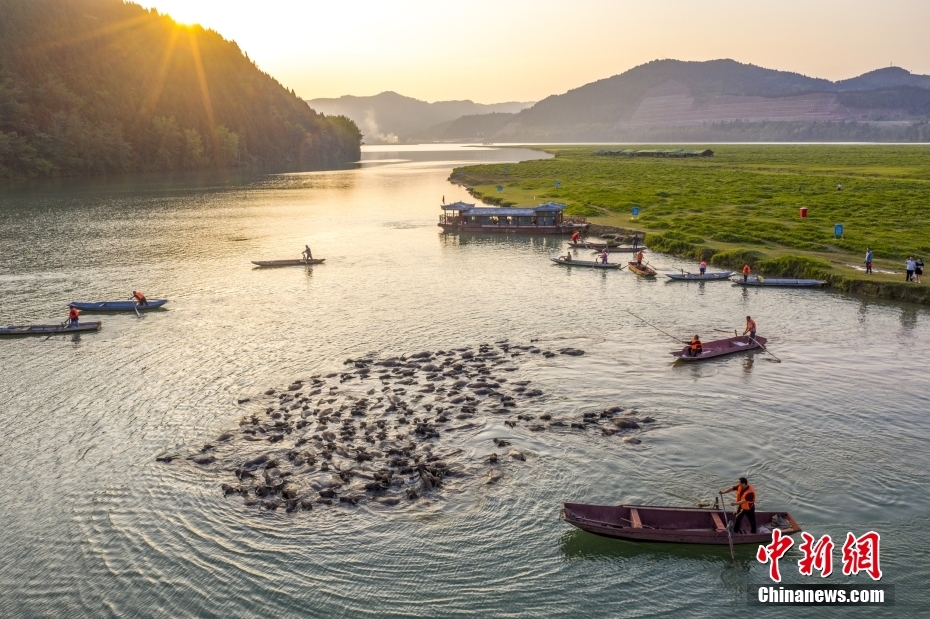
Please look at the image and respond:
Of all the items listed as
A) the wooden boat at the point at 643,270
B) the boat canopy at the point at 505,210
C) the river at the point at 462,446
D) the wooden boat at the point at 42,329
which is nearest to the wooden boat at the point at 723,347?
the river at the point at 462,446

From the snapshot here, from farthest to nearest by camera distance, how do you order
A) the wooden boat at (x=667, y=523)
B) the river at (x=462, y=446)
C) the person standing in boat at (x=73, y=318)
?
the person standing in boat at (x=73, y=318) → the wooden boat at (x=667, y=523) → the river at (x=462, y=446)

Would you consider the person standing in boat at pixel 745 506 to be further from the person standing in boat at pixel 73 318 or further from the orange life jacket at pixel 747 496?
the person standing in boat at pixel 73 318

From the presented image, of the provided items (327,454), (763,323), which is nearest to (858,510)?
(327,454)

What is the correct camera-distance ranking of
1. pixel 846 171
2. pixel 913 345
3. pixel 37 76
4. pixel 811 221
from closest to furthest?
pixel 913 345 → pixel 811 221 → pixel 846 171 → pixel 37 76

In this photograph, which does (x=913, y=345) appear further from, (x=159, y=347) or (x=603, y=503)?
(x=159, y=347)

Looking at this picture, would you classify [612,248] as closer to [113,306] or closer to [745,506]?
[113,306]

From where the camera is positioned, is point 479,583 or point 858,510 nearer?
point 479,583
